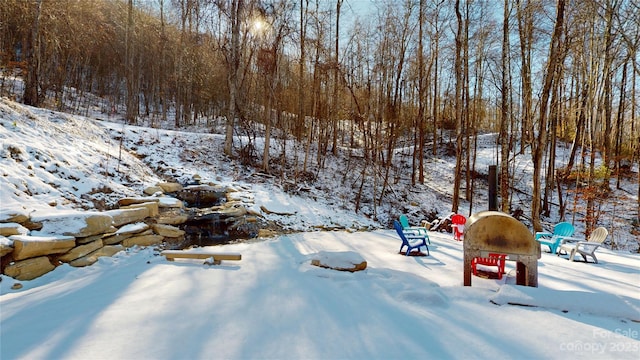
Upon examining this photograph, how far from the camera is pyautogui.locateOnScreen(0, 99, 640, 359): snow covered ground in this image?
8.39ft

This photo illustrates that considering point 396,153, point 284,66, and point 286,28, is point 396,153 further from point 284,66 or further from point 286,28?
point 286,28

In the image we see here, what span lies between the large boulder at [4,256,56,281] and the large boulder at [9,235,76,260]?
7 cm

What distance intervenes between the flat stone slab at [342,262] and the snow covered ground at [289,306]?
0.49 ft

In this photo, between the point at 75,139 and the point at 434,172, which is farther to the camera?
the point at 434,172

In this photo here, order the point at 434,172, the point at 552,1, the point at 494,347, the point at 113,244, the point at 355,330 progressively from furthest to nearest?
the point at 434,172 → the point at 552,1 → the point at 113,244 → the point at 355,330 → the point at 494,347

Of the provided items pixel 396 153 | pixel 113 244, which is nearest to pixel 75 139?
pixel 113 244

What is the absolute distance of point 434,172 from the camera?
20.3 m

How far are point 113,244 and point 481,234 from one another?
21.2 ft

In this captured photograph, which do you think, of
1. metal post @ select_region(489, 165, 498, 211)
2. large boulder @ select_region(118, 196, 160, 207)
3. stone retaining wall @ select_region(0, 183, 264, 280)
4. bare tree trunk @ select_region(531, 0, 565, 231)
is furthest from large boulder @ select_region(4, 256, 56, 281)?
bare tree trunk @ select_region(531, 0, 565, 231)

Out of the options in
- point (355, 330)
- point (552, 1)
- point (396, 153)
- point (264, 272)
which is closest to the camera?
point (355, 330)

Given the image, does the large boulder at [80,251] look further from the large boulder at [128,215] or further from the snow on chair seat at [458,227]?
the snow on chair seat at [458,227]

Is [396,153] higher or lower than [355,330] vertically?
higher

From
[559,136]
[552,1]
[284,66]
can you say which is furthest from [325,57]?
[559,136]

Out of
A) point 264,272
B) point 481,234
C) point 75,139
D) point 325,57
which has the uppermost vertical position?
point 325,57
